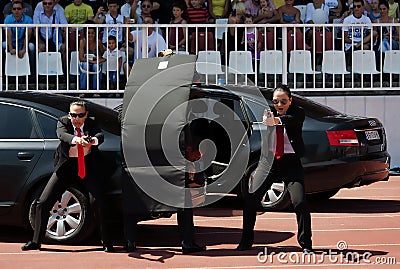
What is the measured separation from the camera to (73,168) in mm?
9391

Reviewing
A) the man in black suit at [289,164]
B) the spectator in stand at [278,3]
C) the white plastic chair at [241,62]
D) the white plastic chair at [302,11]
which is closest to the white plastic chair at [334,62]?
the white plastic chair at [241,62]

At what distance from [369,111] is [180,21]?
383 cm

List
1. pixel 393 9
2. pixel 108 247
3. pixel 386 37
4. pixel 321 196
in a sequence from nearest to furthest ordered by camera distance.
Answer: pixel 108 247
pixel 321 196
pixel 386 37
pixel 393 9

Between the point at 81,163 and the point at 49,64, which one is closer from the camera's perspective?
the point at 81,163

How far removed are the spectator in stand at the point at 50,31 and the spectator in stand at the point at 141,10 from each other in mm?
1379

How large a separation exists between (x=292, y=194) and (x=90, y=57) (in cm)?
810

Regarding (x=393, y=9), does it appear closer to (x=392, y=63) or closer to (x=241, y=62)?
(x=392, y=63)

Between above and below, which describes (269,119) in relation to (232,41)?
below


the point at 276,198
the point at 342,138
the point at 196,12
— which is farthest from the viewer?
the point at 196,12

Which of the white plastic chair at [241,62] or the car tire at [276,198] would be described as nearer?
the car tire at [276,198]

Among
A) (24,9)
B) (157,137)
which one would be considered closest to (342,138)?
(157,137)

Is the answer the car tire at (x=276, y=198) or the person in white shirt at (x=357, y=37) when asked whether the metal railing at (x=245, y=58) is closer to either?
the person in white shirt at (x=357, y=37)

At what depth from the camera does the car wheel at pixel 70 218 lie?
31.4ft

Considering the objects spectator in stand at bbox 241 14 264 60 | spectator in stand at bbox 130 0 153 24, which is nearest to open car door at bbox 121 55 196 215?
spectator in stand at bbox 241 14 264 60
